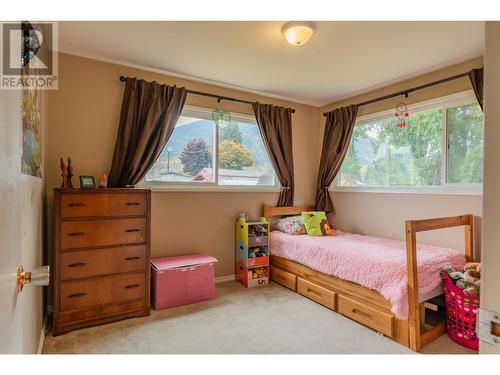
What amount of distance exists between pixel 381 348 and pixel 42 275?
2.20 meters

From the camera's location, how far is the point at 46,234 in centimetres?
244

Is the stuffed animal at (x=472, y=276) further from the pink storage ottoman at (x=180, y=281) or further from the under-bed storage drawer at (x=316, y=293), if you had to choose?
the pink storage ottoman at (x=180, y=281)

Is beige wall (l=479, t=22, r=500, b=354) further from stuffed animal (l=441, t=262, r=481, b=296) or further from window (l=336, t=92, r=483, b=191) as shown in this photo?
window (l=336, t=92, r=483, b=191)

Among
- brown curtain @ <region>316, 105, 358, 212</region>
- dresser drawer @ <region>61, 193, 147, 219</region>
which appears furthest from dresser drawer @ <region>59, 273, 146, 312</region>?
brown curtain @ <region>316, 105, 358, 212</region>

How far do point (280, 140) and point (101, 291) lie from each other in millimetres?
2714

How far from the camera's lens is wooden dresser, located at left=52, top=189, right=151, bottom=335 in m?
2.17

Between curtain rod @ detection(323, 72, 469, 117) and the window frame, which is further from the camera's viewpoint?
the window frame

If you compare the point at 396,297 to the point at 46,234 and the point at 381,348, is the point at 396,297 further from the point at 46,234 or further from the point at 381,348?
the point at 46,234

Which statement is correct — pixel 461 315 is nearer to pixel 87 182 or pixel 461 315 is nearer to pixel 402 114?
pixel 402 114

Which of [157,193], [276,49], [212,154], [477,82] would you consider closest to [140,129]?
[157,193]

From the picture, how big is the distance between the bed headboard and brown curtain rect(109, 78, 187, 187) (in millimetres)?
1583

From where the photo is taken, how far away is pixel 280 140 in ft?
12.5

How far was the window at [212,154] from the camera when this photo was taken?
3201mm
